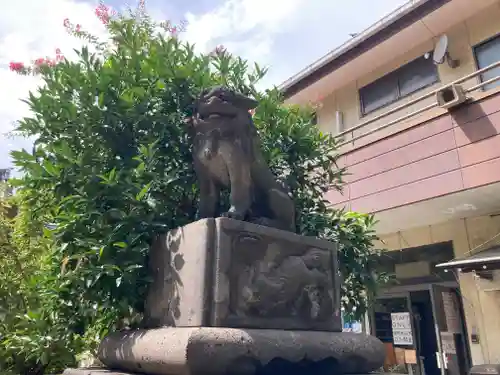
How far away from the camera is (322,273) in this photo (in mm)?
3041

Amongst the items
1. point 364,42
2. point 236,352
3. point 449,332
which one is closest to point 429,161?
point 449,332

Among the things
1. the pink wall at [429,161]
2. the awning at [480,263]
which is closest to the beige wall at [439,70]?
the pink wall at [429,161]

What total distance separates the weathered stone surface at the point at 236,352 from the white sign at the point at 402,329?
728 centimetres

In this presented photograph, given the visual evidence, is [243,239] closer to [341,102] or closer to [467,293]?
[467,293]

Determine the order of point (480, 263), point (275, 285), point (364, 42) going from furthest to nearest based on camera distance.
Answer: point (364, 42) → point (480, 263) → point (275, 285)

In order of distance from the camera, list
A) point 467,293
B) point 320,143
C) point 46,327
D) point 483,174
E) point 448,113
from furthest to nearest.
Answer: point 467,293 < point 448,113 < point 483,174 < point 320,143 < point 46,327

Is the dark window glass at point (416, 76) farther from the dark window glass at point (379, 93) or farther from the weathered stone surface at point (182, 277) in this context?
the weathered stone surface at point (182, 277)

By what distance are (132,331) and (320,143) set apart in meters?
2.42

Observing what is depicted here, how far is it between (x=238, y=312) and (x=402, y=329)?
8.25 meters

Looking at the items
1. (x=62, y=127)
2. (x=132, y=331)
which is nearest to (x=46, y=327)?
(x=132, y=331)

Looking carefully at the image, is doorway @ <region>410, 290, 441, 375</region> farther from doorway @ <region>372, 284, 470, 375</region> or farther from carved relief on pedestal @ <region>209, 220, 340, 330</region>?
carved relief on pedestal @ <region>209, 220, 340, 330</region>

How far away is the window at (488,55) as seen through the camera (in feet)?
28.7

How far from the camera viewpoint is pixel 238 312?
2506 mm

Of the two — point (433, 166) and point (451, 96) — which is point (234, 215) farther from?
point (451, 96)
